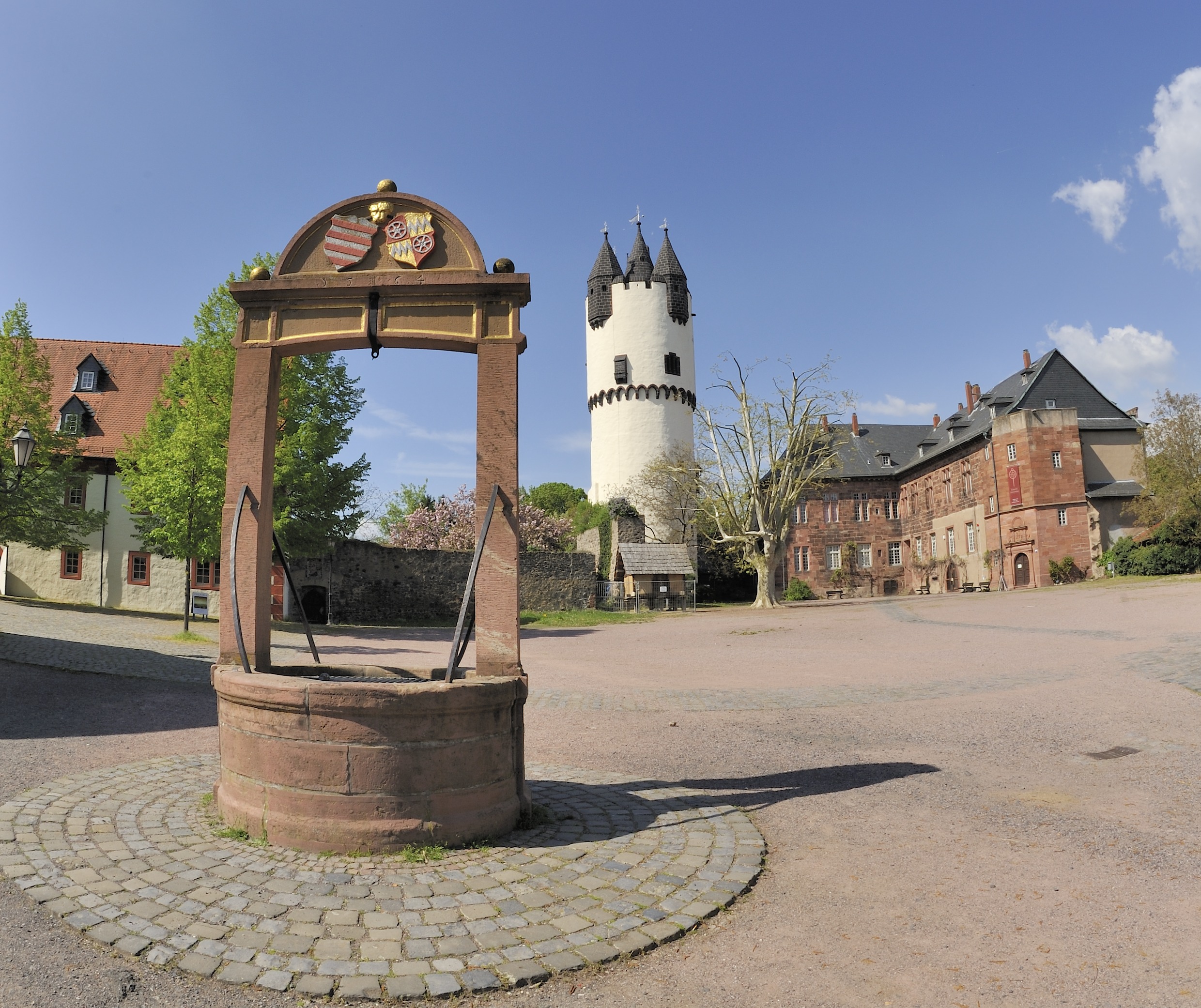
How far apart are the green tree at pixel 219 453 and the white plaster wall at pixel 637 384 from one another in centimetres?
A: 3129

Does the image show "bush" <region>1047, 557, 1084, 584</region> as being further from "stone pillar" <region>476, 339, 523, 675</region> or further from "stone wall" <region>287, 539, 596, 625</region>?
"stone pillar" <region>476, 339, 523, 675</region>

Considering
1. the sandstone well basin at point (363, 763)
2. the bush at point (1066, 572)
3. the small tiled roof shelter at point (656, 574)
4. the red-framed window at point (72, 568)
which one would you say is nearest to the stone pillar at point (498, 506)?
the sandstone well basin at point (363, 763)

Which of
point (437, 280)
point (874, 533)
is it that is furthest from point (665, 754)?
point (874, 533)

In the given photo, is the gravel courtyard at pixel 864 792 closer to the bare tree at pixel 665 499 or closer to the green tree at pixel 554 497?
the bare tree at pixel 665 499

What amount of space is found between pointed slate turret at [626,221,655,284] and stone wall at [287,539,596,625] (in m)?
25.1

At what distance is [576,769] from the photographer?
22.6 feet

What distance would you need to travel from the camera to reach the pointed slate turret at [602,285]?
2210 inches

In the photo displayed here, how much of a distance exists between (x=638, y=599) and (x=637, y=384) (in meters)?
20.7

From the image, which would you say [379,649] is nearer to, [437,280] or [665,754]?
[665,754]

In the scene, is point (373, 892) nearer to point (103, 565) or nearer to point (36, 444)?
point (36, 444)

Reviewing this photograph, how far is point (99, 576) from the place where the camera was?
29344mm

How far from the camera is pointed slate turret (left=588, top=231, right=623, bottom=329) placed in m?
56.1

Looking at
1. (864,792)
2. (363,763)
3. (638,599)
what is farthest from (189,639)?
(638,599)

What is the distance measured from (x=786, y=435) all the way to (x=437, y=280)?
111 ft
